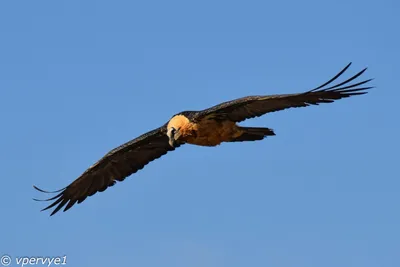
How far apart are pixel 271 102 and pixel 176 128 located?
83.6 inches

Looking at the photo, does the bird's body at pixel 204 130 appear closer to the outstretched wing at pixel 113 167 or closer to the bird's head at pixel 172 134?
the bird's head at pixel 172 134

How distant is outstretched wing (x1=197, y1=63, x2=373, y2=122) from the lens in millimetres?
21516

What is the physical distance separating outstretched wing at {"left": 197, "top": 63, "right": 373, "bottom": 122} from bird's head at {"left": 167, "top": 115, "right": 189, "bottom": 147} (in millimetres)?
419

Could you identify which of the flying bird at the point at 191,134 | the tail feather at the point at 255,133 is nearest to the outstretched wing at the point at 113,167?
the flying bird at the point at 191,134

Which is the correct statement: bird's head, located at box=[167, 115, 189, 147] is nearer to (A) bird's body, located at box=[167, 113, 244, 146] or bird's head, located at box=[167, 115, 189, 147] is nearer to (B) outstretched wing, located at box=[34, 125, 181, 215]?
(A) bird's body, located at box=[167, 113, 244, 146]

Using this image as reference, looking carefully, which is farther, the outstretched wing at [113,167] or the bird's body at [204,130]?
the outstretched wing at [113,167]

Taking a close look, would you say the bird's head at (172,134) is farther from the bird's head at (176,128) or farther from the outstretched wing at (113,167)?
the outstretched wing at (113,167)

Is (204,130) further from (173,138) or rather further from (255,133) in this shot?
(255,133)

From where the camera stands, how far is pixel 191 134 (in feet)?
75.4

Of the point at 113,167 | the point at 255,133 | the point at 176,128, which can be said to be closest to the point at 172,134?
the point at 176,128

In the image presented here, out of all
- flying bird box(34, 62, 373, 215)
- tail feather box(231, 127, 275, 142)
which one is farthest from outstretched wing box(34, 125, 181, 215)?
tail feather box(231, 127, 275, 142)

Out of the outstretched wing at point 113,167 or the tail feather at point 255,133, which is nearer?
the tail feather at point 255,133

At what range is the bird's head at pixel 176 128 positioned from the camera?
75.4 ft

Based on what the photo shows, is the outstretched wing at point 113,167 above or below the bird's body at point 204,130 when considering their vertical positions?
above
